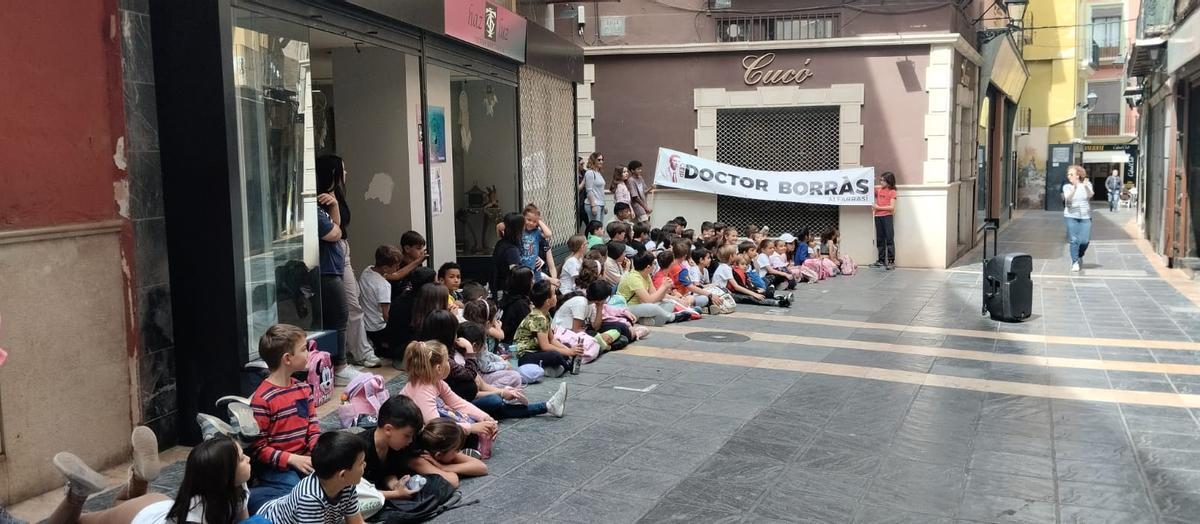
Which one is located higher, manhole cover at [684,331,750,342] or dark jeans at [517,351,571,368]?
dark jeans at [517,351,571,368]

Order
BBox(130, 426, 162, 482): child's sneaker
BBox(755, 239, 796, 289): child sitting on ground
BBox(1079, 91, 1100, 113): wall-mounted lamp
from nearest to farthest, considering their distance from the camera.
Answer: BBox(130, 426, 162, 482): child's sneaker < BBox(755, 239, 796, 289): child sitting on ground < BBox(1079, 91, 1100, 113): wall-mounted lamp

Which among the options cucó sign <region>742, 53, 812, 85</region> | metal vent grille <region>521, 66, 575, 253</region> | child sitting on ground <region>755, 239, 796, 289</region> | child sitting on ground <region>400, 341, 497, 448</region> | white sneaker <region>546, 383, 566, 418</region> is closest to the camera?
child sitting on ground <region>400, 341, 497, 448</region>

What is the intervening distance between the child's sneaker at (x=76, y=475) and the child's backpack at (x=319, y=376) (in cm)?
228

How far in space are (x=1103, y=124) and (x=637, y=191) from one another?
39411 mm

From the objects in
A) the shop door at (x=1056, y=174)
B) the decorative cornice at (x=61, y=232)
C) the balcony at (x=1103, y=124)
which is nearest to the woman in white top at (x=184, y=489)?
the decorative cornice at (x=61, y=232)

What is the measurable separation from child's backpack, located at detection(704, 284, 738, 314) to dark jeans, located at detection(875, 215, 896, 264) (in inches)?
236

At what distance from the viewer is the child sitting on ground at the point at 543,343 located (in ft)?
27.9

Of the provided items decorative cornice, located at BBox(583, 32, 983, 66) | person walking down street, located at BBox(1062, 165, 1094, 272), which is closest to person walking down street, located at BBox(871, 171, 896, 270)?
decorative cornice, located at BBox(583, 32, 983, 66)

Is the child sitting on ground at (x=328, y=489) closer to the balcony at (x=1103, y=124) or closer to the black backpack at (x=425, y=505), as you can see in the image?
the black backpack at (x=425, y=505)

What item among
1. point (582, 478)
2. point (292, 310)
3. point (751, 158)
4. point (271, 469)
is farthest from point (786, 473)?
point (751, 158)

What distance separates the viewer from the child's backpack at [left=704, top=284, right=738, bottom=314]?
12.3 metres

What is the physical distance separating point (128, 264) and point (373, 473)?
6.96 ft

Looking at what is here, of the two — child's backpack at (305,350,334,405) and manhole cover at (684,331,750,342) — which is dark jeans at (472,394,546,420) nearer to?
child's backpack at (305,350,334,405)

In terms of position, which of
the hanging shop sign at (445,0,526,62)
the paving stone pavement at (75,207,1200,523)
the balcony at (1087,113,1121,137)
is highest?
the balcony at (1087,113,1121,137)
